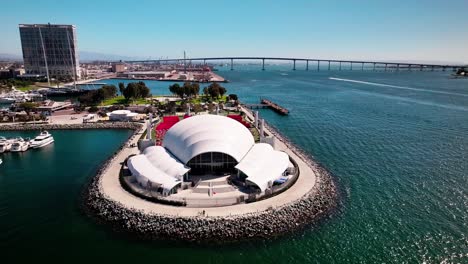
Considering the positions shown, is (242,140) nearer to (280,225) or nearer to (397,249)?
(280,225)

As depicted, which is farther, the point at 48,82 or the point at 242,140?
the point at 48,82

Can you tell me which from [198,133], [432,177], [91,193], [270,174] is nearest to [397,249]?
[270,174]

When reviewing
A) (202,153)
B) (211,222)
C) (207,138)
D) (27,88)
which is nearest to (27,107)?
(27,88)

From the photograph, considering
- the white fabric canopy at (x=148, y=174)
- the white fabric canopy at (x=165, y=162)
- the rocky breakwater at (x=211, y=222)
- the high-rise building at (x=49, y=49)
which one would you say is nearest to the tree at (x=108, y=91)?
the white fabric canopy at (x=165, y=162)

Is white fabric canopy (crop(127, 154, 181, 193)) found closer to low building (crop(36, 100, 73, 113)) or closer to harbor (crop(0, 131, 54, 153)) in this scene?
harbor (crop(0, 131, 54, 153))

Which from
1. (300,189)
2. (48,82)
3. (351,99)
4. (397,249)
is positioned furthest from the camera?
(48,82)

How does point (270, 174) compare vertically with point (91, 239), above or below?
above

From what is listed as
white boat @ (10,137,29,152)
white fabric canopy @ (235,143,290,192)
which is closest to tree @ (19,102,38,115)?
white boat @ (10,137,29,152)

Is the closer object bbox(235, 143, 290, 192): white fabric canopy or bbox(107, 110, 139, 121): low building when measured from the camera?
bbox(235, 143, 290, 192): white fabric canopy
